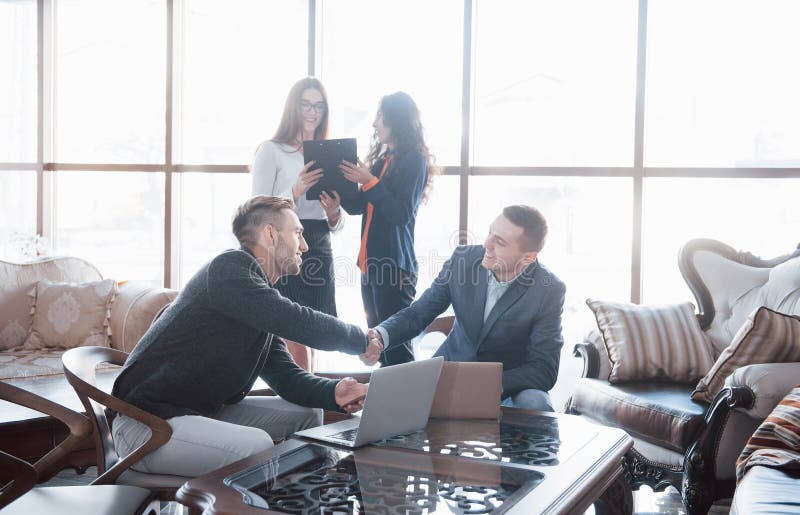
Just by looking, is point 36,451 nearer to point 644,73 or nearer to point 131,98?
point 131,98

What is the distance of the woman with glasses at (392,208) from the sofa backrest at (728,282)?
4.51ft

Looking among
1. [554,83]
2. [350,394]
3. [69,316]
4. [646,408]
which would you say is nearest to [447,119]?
[554,83]

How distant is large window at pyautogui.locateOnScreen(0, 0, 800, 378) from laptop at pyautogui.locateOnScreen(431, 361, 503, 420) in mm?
1475

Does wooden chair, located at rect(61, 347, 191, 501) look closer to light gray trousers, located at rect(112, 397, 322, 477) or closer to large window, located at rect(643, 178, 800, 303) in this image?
light gray trousers, located at rect(112, 397, 322, 477)

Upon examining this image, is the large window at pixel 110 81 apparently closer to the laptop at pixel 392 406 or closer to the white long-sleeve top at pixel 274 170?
the white long-sleeve top at pixel 274 170

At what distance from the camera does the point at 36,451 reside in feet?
8.89

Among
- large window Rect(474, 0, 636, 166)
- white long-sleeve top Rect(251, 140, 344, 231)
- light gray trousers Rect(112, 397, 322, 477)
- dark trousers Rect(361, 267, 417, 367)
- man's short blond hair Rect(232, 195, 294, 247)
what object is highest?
large window Rect(474, 0, 636, 166)

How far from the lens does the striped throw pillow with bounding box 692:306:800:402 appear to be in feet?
8.97

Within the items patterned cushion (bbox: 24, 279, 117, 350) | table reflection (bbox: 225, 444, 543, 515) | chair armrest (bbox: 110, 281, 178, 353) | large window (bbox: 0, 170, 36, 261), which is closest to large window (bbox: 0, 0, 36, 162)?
large window (bbox: 0, 170, 36, 261)

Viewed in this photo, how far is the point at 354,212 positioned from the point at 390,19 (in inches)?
73.0

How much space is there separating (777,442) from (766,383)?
464mm

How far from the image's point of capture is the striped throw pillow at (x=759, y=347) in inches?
108

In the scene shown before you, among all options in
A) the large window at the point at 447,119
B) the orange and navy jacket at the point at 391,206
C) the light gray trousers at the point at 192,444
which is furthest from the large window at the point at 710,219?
the light gray trousers at the point at 192,444

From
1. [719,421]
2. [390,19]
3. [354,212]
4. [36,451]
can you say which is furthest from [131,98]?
[719,421]
